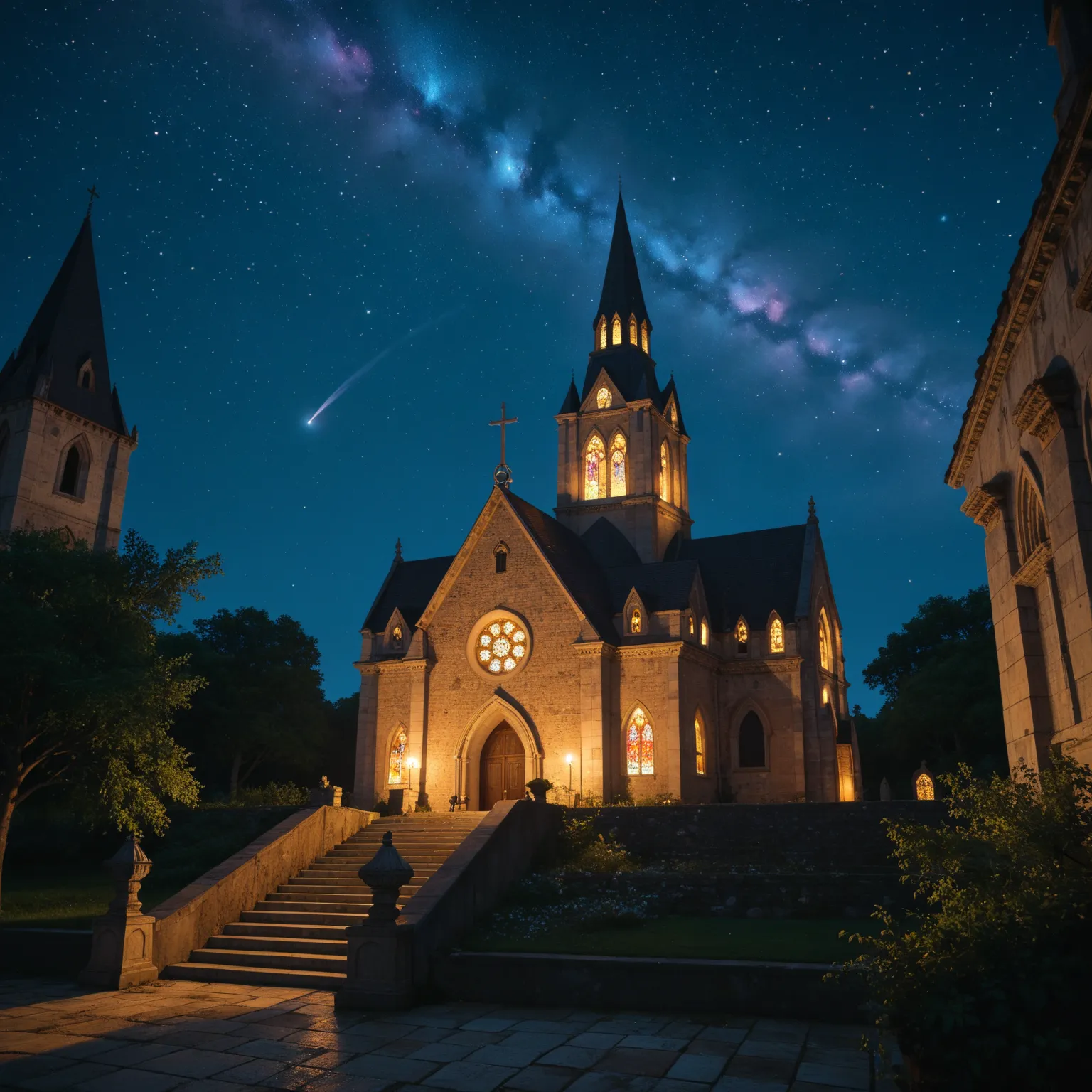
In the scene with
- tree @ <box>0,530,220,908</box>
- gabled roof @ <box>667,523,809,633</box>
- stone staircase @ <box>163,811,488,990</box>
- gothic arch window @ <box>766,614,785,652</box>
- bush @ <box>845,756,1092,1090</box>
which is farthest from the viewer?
gabled roof @ <box>667,523,809,633</box>

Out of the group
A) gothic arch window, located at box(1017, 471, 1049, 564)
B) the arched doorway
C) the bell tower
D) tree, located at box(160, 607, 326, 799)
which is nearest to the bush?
gothic arch window, located at box(1017, 471, 1049, 564)

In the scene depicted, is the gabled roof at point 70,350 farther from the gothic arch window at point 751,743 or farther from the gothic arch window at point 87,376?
the gothic arch window at point 751,743

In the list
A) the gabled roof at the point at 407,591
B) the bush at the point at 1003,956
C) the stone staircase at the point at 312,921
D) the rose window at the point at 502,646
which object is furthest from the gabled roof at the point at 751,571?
the bush at the point at 1003,956

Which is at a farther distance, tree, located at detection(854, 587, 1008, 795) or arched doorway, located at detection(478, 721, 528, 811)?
tree, located at detection(854, 587, 1008, 795)

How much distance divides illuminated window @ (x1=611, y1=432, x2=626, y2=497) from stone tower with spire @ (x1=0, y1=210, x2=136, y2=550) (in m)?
27.1

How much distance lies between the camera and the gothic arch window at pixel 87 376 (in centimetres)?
5144

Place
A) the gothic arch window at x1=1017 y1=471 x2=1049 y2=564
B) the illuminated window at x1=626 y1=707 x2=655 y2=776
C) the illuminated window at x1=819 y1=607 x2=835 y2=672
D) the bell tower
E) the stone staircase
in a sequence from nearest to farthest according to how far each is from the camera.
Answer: the gothic arch window at x1=1017 y1=471 x2=1049 y2=564
the stone staircase
the illuminated window at x1=626 y1=707 x2=655 y2=776
the illuminated window at x1=819 y1=607 x2=835 y2=672
the bell tower

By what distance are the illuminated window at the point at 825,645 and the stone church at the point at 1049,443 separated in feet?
74.3

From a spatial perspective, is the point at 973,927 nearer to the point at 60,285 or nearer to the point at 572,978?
the point at 572,978

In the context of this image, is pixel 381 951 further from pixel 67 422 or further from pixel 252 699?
pixel 67 422

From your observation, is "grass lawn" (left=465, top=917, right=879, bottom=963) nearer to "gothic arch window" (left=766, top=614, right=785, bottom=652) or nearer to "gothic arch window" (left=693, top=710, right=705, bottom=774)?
"gothic arch window" (left=693, top=710, right=705, bottom=774)

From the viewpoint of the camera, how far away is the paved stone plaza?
911 cm

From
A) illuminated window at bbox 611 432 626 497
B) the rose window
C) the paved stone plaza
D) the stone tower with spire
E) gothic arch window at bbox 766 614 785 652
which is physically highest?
the stone tower with spire

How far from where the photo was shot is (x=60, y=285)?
2066 inches
